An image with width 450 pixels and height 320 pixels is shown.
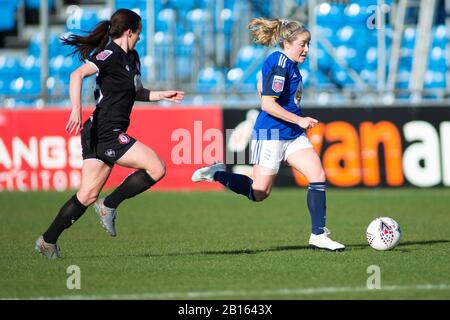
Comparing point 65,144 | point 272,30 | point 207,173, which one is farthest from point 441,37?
point 272,30

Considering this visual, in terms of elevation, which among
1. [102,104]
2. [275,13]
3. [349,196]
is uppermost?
[275,13]

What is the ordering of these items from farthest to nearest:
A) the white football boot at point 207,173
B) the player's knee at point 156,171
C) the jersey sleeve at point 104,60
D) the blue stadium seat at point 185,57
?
the blue stadium seat at point 185,57 < the white football boot at point 207,173 < the player's knee at point 156,171 < the jersey sleeve at point 104,60

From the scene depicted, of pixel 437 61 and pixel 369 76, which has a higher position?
pixel 437 61

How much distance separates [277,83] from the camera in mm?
9531

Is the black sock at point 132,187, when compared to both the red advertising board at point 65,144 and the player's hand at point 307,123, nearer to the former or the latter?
the player's hand at point 307,123

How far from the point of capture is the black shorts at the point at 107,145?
29.7ft

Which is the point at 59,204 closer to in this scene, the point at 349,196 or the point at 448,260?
the point at 349,196

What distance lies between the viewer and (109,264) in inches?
355

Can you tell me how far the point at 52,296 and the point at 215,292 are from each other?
1206mm

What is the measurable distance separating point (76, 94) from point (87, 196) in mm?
1004

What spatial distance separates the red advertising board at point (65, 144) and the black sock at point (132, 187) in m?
8.68

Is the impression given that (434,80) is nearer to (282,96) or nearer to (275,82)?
(282,96)

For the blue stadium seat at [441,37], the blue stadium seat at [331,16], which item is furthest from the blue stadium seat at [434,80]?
the blue stadium seat at [331,16]
